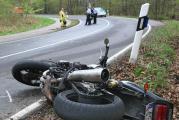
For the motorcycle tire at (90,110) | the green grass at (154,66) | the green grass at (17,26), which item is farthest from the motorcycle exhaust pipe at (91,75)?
the green grass at (17,26)

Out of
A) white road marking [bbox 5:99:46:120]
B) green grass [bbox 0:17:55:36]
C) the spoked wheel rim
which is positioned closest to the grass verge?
the spoked wheel rim

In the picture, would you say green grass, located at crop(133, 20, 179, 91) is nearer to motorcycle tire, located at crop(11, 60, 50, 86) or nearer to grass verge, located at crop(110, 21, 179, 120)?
grass verge, located at crop(110, 21, 179, 120)

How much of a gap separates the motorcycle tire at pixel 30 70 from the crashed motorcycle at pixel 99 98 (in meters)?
1.17

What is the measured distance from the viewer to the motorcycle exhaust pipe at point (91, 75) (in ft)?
19.2

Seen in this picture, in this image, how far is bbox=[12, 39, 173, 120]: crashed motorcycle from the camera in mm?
5547

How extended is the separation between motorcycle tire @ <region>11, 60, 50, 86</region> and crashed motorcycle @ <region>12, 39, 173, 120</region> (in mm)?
1167

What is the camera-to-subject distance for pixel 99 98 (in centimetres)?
592

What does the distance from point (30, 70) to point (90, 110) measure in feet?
10.1

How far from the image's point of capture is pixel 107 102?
5984 mm

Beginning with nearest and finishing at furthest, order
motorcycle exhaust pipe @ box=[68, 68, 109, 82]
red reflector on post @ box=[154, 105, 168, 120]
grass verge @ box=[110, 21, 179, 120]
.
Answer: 1. red reflector on post @ box=[154, 105, 168, 120]
2. motorcycle exhaust pipe @ box=[68, 68, 109, 82]
3. grass verge @ box=[110, 21, 179, 120]

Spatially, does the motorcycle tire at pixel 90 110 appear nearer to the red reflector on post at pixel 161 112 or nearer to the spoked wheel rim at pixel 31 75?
the red reflector on post at pixel 161 112

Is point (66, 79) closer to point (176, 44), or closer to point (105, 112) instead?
point (105, 112)

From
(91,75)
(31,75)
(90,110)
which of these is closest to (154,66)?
(31,75)

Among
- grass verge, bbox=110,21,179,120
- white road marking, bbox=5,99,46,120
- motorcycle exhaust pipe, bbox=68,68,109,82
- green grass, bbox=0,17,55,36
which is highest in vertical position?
motorcycle exhaust pipe, bbox=68,68,109,82
